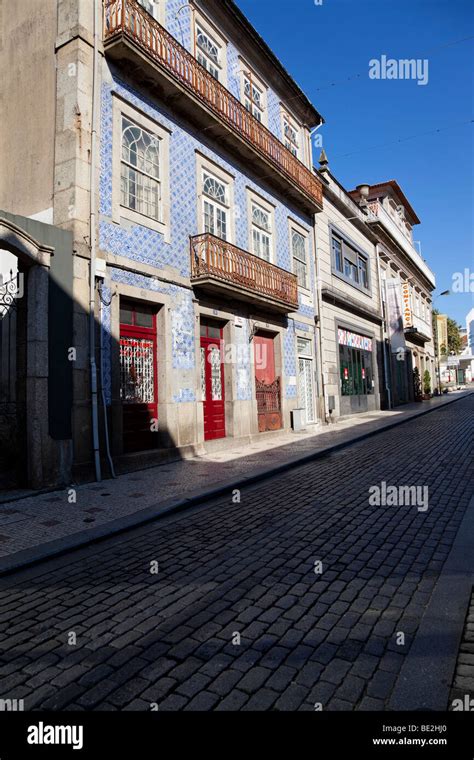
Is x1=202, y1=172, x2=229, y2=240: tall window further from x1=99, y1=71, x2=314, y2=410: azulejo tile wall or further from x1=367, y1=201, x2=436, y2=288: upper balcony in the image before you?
x1=367, y1=201, x2=436, y2=288: upper balcony

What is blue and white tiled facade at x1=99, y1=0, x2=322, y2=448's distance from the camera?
8.60 metres

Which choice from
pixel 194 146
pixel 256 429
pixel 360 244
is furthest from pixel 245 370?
pixel 360 244

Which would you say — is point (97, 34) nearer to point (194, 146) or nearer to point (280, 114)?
point (194, 146)

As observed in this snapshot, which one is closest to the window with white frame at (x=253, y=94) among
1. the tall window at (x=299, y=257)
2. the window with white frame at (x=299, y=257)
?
the window with white frame at (x=299, y=257)

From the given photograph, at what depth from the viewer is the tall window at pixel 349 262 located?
19.7m

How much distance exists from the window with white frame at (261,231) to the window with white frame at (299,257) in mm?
1669

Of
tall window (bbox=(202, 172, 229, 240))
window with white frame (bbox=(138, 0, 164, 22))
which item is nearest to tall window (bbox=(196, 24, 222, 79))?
window with white frame (bbox=(138, 0, 164, 22))

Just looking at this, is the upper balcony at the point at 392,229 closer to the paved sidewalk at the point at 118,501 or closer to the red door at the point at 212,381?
the red door at the point at 212,381

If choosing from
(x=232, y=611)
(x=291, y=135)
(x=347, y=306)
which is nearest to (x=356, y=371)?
(x=347, y=306)

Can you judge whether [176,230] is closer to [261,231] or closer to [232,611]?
[261,231]

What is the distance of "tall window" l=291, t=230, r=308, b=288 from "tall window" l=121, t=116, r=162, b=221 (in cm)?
718

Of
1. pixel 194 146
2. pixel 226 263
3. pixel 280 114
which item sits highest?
pixel 280 114
